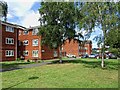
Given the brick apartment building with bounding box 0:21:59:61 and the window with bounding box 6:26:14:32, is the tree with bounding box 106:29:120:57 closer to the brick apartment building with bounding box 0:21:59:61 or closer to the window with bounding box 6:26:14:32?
the brick apartment building with bounding box 0:21:59:61

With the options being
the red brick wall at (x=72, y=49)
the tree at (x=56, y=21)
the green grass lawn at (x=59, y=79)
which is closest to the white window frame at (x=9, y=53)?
the tree at (x=56, y=21)

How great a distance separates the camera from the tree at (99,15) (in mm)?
21953

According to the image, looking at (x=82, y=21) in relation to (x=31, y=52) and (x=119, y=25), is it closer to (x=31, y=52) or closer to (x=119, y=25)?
(x=119, y=25)

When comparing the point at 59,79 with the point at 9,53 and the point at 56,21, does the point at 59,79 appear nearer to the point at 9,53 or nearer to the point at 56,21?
the point at 56,21

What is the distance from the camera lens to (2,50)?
140ft

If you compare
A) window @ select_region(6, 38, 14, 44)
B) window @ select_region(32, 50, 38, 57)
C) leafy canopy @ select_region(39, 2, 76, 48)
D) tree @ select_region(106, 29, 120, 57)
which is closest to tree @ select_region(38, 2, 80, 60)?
leafy canopy @ select_region(39, 2, 76, 48)

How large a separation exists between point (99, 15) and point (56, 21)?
1019cm

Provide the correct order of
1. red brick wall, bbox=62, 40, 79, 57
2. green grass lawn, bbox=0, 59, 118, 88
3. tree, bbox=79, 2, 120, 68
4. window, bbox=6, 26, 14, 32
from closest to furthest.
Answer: green grass lawn, bbox=0, 59, 118, 88, tree, bbox=79, 2, 120, 68, window, bbox=6, 26, 14, 32, red brick wall, bbox=62, 40, 79, 57

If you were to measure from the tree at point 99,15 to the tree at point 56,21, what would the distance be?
752 centimetres

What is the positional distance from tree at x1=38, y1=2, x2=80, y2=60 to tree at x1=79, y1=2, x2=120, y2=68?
752cm

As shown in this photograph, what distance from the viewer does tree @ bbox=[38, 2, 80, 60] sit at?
30422 mm

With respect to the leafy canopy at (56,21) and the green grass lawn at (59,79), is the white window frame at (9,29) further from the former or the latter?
the green grass lawn at (59,79)

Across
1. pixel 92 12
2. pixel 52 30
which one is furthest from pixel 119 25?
pixel 52 30

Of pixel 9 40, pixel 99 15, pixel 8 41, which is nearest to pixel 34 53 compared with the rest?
pixel 9 40
